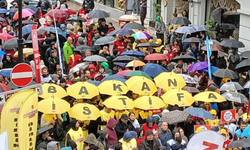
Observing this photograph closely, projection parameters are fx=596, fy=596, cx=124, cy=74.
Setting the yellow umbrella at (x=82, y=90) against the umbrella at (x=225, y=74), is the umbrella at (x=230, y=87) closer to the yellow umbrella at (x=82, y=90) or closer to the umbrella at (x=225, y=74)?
the umbrella at (x=225, y=74)

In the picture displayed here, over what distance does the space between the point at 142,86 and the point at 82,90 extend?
63.3 inches

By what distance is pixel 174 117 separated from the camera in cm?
1386

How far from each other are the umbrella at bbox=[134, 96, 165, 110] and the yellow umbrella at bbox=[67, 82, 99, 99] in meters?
1.18

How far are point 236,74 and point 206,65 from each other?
931 mm

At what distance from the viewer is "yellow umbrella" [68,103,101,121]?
13633mm

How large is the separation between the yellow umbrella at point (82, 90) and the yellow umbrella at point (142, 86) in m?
1.00

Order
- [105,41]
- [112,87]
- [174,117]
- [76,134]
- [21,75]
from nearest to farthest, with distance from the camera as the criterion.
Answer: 1. [21,75]
2. [76,134]
3. [174,117]
4. [112,87]
5. [105,41]

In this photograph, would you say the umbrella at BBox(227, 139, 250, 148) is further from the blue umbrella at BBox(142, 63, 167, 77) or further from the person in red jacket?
the person in red jacket

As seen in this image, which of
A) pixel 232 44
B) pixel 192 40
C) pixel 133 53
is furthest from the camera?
pixel 192 40

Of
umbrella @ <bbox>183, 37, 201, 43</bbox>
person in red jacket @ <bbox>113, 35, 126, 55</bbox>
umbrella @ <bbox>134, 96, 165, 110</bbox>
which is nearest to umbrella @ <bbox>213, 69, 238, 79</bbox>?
umbrella @ <bbox>134, 96, 165, 110</bbox>

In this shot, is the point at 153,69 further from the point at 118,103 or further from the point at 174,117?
the point at 174,117

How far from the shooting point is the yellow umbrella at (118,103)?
14.1 m

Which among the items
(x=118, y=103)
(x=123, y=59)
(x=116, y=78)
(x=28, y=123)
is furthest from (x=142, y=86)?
(x=28, y=123)

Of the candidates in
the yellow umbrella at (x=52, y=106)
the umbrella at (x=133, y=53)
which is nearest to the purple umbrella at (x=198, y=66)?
the umbrella at (x=133, y=53)
